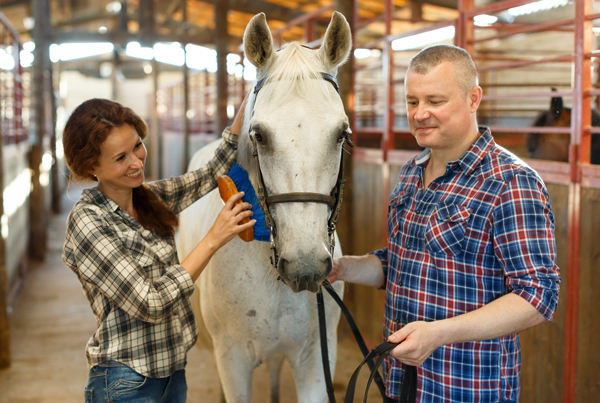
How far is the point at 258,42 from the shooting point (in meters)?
1.38

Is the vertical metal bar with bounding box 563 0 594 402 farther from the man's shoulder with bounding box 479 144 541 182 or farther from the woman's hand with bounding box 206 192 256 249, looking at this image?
the woman's hand with bounding box 206 192 256 249

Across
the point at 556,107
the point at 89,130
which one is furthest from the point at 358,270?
the point at 556,107

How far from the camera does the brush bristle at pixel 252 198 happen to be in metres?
1.38

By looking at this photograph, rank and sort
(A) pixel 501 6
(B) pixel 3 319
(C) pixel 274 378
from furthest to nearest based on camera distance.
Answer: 1. (B) pixel 3 319
2. (C) pixel 274 378
3. (A) pixel 501 6

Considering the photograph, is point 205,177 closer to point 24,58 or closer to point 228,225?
point 228,225

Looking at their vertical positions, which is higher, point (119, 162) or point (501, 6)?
point (501, 6)

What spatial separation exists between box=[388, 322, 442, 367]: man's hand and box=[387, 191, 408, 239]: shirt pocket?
0.40 meters

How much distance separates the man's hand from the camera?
0.99m

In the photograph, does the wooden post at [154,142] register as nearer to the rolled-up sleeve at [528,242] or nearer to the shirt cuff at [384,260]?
the shirt cuff at [384,260]

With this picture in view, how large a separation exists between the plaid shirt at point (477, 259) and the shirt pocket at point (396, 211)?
0.23 ft

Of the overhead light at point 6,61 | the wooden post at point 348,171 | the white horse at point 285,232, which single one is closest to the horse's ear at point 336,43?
the white horse at point 285,232

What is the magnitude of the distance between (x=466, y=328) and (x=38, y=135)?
21.9ft

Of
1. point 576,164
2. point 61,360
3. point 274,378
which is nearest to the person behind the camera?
point 576,164

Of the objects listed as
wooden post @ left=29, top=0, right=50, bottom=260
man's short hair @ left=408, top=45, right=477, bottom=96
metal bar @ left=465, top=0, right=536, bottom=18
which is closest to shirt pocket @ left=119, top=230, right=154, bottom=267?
man's short hair @ left=408, top=45, right=477, bottom=96
